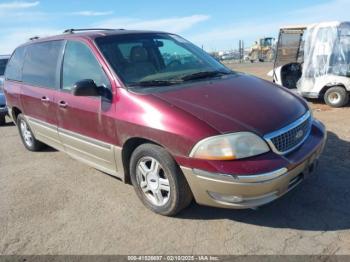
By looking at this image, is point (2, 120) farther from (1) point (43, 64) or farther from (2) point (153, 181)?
(2) point (153, 181)

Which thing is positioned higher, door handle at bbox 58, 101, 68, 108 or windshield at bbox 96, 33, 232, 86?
windshield at bbox 96, 33, 232, 86

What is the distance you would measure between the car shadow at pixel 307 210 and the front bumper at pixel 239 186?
16.1 inches

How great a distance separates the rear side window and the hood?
354 centimetres

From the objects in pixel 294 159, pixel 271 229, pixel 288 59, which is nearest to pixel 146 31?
pixel 294 159

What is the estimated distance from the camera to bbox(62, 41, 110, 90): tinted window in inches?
154

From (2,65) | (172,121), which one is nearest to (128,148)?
(172,121)


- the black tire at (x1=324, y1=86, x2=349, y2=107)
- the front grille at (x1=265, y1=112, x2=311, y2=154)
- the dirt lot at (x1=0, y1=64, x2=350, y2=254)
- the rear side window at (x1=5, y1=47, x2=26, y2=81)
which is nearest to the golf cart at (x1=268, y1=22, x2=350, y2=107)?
the black tire at (x1=324, y1=86, x2=349, y2=107)

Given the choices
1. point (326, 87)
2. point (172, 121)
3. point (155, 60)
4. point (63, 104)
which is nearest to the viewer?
point (172, 121)

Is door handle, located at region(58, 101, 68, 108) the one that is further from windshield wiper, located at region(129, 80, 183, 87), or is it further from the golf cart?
the golf cart

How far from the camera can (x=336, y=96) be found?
9.02 metres

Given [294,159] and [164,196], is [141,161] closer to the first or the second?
[164,196]

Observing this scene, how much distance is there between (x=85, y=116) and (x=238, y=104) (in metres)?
1.74

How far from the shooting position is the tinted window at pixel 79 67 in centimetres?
392

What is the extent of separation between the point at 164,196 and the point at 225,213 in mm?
634
